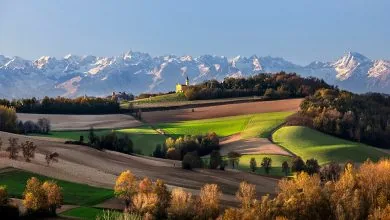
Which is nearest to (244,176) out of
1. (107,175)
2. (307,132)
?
(107,175)

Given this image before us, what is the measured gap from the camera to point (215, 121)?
18412 cm

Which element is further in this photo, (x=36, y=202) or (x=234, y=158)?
(x=234, y=158)

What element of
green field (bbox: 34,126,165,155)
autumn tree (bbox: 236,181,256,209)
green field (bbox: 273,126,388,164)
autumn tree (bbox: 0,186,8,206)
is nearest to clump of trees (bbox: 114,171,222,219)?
autumn tree (bbox: 236,181,256,209)

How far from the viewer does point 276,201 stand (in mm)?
74562

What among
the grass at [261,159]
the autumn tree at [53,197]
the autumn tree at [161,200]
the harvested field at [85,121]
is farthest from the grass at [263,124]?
the autumn tree at [53,197]

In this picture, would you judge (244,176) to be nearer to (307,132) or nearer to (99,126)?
(307,132)

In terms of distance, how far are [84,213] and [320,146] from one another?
266 ft

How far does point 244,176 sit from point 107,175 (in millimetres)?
27167

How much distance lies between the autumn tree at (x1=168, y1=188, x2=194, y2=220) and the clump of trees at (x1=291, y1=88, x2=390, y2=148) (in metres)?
96.0

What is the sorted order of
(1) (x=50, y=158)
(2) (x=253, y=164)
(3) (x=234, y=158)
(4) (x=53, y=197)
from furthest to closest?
(3) (x=234, y=158) < (2) (x=253, y=164) < (1) (x=50, y=158) < (4) (x=53, y=197)

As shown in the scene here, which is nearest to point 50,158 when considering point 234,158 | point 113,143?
point 113,143

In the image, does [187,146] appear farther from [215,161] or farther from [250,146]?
[215,161]

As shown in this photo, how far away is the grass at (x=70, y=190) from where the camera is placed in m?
75.4

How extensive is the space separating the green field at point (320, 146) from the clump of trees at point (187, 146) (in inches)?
586
